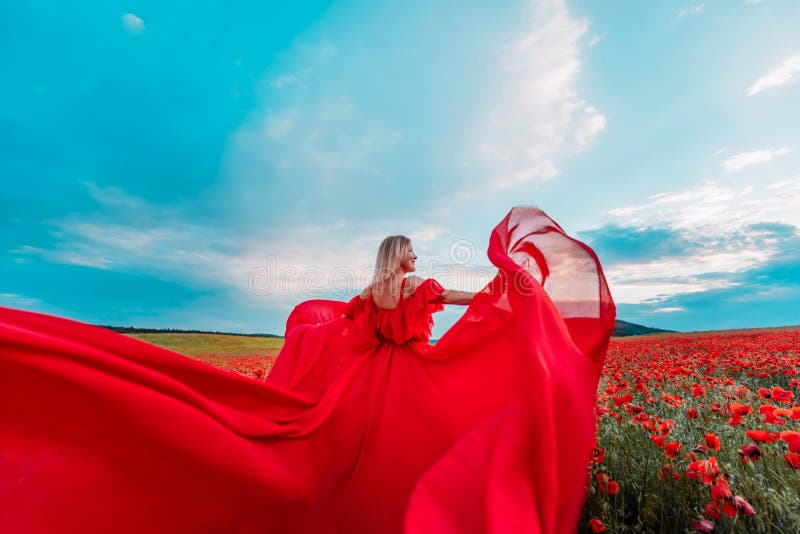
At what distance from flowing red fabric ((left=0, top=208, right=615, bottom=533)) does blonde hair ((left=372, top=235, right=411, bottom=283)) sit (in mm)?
1049

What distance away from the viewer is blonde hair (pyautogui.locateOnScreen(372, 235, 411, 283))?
14.4 ft

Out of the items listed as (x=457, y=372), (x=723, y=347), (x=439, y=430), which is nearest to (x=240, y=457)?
(x=439, y=430)

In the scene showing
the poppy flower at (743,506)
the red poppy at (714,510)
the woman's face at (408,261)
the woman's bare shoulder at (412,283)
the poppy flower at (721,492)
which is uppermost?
the woman's face at (408,261)

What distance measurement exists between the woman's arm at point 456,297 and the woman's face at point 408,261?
616mm

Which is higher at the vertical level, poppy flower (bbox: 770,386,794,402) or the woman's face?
the woman's face

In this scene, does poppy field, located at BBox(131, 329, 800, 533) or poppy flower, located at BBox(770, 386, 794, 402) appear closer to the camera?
poppy field, located at BBox(131, 329, 800, 533)

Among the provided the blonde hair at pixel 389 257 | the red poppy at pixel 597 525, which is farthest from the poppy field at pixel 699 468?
the blonde hair at pixel 389 257

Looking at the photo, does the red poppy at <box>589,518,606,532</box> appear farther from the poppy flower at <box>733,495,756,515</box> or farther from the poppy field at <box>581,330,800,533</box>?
the poppy flower at <box>733,495,756,515</box>

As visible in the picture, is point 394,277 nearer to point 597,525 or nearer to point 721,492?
point 597,525

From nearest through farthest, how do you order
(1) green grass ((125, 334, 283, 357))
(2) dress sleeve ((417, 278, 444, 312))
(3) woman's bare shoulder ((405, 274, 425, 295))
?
(2) dress sleeve ((417, 278, 444, 312)), (3) woman's bare shoulder ((405, 274, 425, 295)), (1) green grass ((125, 334, 283, 357))

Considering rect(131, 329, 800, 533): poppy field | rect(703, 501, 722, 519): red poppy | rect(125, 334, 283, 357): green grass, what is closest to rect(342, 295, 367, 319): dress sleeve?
rect(131, 329, 800, 533): poppy field

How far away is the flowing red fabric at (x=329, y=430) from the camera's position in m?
1.90

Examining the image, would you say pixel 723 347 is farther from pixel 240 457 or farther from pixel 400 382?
pixel 240 457

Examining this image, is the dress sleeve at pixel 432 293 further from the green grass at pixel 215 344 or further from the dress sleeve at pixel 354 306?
the green grass at pixel 215 344
